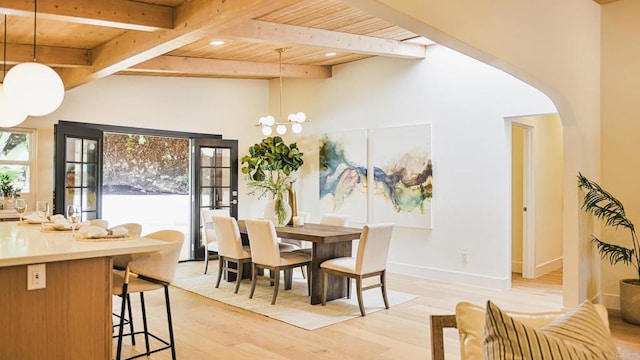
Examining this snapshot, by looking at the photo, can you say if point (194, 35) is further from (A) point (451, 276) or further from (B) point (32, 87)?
(A) point (451, 276)

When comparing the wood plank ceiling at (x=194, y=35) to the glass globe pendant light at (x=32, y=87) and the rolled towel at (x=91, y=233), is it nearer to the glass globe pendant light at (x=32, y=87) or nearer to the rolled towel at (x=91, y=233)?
the glass globe pendant light at (x=32, y=87)

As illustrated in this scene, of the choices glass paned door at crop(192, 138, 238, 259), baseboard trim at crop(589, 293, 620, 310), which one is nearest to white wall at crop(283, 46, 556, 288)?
baseboard trim at crop(589, 293, 620, 310)

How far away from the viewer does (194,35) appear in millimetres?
3975

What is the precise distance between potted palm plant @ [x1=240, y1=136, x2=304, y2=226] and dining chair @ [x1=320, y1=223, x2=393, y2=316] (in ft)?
3.49

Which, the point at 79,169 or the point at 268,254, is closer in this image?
the point at 268,254

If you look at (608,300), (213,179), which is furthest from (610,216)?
(213,179)

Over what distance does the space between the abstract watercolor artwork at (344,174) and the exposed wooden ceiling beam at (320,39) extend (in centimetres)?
142

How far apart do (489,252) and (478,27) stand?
3468mm

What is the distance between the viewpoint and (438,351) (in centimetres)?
166

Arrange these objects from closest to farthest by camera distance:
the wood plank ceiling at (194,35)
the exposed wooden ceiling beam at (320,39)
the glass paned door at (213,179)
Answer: the wood plank ceiling at (194,35) < the exposed wooden ceiling beam at (320,39) < the glass paned door at (213,179)

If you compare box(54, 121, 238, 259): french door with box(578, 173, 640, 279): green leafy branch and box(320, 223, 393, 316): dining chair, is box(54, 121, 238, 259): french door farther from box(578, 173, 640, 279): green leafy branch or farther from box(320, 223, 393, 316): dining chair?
box(578, 173, 640, 279): green leafy branch

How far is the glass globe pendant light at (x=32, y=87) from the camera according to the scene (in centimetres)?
294

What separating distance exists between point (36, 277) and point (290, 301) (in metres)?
3.01

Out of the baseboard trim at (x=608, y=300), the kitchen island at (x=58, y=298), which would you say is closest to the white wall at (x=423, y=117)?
the baseboard trim at (x=608, y=300)
